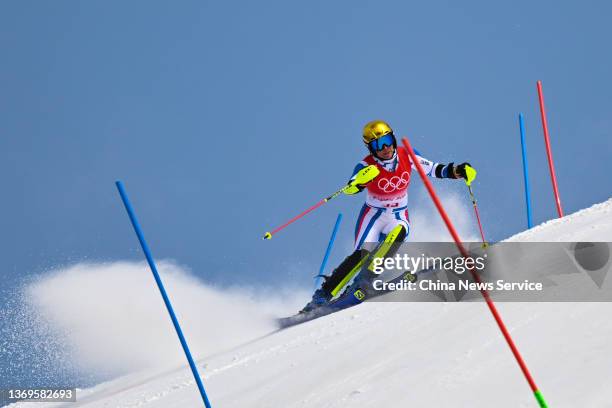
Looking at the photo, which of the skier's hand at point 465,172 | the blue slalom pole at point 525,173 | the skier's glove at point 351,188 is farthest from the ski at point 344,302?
the blue slalom pole at point 525,173

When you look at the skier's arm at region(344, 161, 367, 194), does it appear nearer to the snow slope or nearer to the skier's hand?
the skier's hand

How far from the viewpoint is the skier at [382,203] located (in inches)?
289

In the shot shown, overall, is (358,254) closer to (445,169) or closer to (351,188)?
(351,188)

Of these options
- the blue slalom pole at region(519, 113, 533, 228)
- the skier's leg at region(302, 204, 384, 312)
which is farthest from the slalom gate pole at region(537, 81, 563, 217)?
the skier's leg at region(302, 204, 384, 312)

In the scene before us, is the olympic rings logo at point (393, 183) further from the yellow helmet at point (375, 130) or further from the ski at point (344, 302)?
the ski at point (344, 302)

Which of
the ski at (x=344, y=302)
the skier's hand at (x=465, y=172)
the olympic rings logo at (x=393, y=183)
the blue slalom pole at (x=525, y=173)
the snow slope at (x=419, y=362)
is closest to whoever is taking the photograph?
the snow slope at (x=419, y=362)

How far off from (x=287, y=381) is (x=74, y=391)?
4028mm

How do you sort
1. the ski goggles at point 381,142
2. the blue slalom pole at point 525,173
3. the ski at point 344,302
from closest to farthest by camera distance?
the ski goggles at point 381,142, the ski at point 344,302, the blue slalom pole at point 525,173

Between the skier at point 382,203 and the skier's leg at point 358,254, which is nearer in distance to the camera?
the skier at point 382,203

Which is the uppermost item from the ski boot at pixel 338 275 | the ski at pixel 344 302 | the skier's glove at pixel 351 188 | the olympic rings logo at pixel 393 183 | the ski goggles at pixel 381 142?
the ski goggles at pixel 381 142

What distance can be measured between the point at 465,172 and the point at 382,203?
0.90 meters

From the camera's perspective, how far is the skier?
7348mm

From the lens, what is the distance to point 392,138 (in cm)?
723

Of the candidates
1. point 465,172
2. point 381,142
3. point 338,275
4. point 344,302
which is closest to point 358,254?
point 338,275
